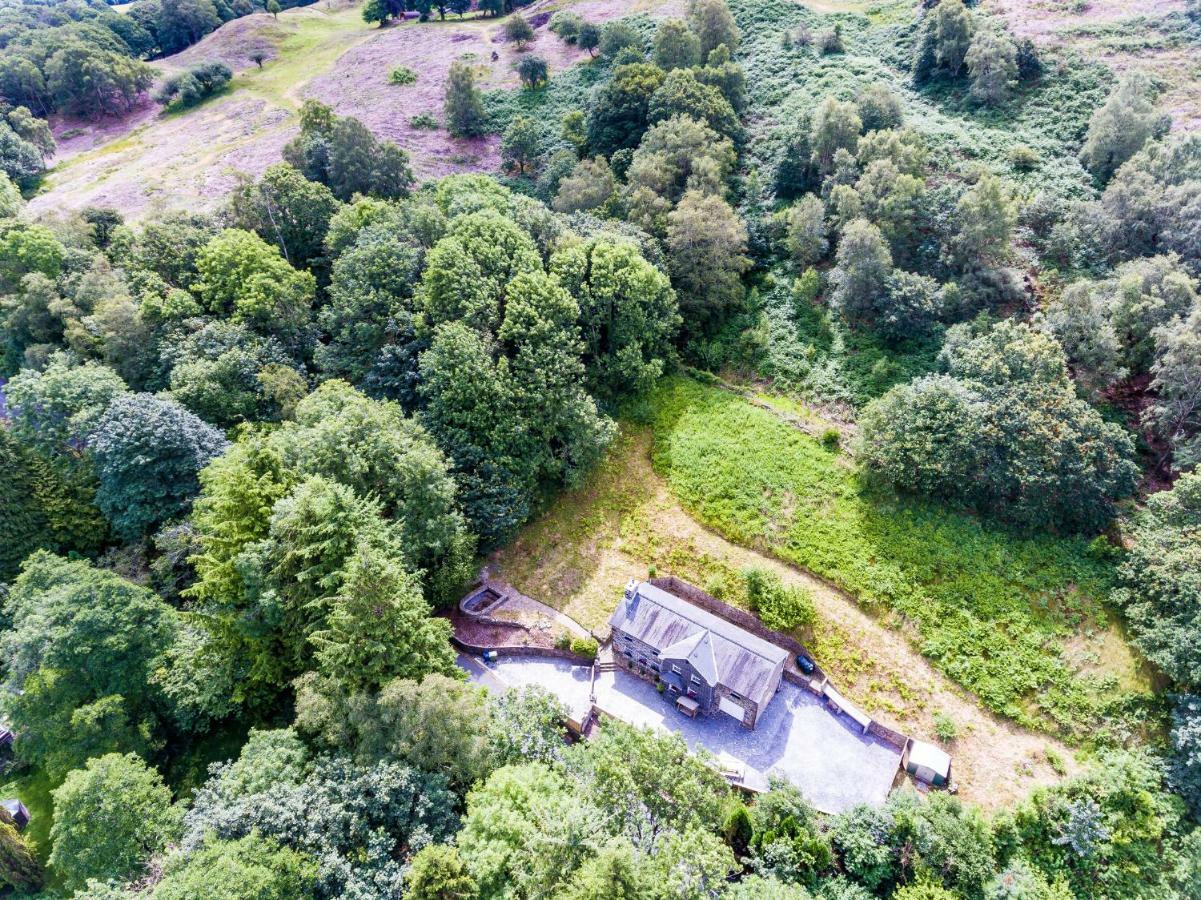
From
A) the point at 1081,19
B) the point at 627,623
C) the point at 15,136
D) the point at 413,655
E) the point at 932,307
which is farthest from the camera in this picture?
the point at 15,136

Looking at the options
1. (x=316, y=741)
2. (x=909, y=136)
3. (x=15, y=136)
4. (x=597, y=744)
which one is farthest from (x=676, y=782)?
(x=15, y=136)

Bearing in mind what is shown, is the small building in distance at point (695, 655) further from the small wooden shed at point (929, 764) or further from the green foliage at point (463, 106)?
the green foliage at point (463, 106)

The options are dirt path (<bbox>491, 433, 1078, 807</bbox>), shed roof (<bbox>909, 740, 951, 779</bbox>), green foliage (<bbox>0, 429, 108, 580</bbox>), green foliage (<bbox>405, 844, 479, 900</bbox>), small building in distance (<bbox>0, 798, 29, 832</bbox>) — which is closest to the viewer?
green foliage (<bbox>405, 844, 479, 900</bbox>)

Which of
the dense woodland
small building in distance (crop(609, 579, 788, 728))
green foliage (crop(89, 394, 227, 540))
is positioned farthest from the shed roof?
green foliage (crop(89, 394, 227, 540))

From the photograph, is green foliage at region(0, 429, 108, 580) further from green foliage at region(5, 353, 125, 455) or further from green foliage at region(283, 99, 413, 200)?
green foliage at region(283, 99, 413, 200)

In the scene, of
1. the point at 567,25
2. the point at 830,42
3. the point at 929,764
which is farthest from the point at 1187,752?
the point at 567,25

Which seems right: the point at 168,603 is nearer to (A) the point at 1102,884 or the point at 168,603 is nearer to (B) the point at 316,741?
(B) the point at 316,741
